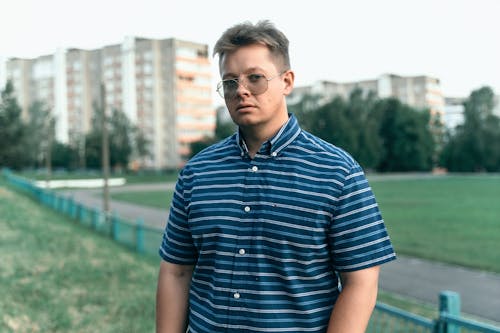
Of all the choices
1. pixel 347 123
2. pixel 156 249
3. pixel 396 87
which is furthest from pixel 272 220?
pixel 396 87

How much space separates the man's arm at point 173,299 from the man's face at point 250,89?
0.60 m

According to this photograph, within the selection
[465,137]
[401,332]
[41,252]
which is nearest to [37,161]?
[465,137]

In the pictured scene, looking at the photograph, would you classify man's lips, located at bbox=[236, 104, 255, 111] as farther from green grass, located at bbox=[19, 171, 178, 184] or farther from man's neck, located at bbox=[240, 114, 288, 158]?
green grass, located at bbox=[19, 171, 178, 184]

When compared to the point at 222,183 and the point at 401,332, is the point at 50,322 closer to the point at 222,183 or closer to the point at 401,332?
the point at 401,332

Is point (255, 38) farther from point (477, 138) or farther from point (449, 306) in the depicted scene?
point (477, 138)

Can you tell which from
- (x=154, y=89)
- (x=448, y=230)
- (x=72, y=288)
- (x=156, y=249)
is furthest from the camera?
(x=154, y=89)

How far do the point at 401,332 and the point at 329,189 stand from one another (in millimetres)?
3579

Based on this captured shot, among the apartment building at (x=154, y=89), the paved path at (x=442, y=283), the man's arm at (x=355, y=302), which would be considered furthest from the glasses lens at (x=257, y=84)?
the apartment building at (x=154, y=89)

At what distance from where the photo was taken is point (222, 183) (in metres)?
1.72

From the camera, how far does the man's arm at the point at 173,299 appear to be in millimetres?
1860

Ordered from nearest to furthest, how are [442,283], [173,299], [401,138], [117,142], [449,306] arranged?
1. [173,299]
2. [449,306]
3. [442,283]
4. [117,142]
5. [401,138]

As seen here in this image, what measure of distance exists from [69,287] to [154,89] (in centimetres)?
7858

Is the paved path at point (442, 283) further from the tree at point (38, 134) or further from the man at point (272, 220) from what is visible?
the tree at point (38, 134)

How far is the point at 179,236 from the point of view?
1.84 meters
